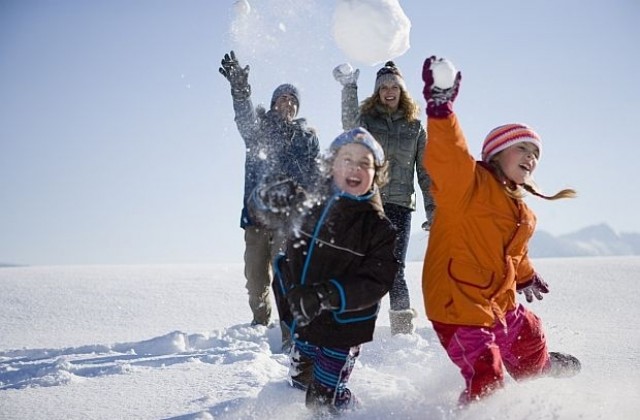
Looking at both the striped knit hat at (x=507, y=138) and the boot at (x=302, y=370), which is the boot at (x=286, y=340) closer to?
the boot at (x=302, y=370)

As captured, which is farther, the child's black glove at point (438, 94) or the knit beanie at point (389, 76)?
the knit beanie at point (389, 76)

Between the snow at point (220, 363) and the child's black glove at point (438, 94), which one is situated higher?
the child's black glove at point (438, 94)

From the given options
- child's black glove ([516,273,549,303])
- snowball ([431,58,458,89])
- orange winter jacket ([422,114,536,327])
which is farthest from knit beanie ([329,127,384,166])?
child's black glove ([516,273,549,303])

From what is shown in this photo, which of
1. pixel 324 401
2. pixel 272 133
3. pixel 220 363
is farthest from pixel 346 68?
pixel 324 401

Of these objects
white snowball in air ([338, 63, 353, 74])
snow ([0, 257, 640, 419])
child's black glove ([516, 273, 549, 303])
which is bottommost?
snow ([0, 257, 640, 419])

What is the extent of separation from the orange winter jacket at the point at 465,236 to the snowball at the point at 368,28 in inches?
58.4

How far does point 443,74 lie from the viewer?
2.41 m

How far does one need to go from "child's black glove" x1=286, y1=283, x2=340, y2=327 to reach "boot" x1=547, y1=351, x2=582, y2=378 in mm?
1572

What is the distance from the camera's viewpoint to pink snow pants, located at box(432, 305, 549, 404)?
2.42m

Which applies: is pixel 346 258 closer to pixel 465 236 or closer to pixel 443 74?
pixel 465 236

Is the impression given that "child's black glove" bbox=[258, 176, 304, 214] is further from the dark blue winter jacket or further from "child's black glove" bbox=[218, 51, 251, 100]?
"child's black glove" bbox=[218, 51, 251, 100]

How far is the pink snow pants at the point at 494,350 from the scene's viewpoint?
95.4 inches

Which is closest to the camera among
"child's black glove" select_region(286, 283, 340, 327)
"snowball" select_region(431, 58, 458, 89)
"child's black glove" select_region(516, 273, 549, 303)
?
"child's black glove" select_region(286, 283, 340, 327)

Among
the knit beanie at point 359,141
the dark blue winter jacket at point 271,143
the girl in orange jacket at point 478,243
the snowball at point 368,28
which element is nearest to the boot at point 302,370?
the girl in orange jacket at point 478,243
